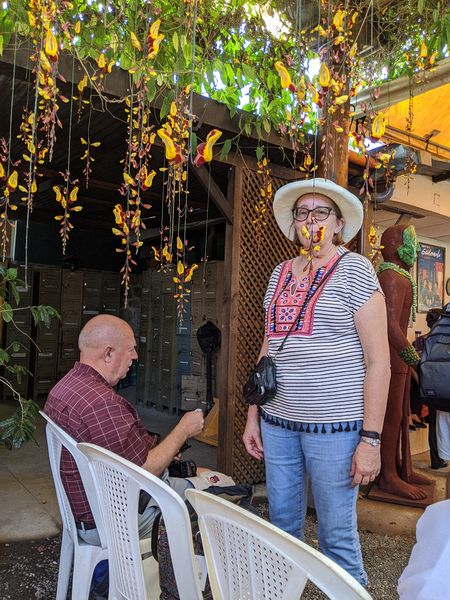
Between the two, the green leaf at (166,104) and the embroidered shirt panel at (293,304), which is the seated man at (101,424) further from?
the green leaf at (166,104)

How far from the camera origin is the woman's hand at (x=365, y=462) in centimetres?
151

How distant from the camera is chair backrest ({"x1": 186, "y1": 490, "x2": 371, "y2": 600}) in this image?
73 centimetres

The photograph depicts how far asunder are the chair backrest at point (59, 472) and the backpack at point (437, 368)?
1.49 meters

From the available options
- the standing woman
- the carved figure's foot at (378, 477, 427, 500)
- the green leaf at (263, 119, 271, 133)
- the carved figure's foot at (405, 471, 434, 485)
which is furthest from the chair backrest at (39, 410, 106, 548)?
the carved figure's foot at (405, 471, 434, 485)

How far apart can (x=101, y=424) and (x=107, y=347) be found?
0.34 meters

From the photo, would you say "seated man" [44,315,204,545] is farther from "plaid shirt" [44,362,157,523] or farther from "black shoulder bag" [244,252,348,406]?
"black shoulder bag" [244,252,348,406]

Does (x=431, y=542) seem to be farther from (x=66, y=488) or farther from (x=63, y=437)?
(x=66, y=488)

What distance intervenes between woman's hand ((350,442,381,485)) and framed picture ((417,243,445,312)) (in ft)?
14.7

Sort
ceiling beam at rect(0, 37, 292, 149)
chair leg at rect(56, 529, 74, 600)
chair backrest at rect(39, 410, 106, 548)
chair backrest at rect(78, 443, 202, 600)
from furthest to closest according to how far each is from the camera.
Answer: ceiling beam at rect(0, 37, 292, 149)
chair leg at rect(56, 529, 74, 600)
chair backrest at rect(39, 410, 106, 548)
chair backrest at rect(78, 443, 202, 600)

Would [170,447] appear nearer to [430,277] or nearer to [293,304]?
[293,304]

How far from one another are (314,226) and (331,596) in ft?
3.93

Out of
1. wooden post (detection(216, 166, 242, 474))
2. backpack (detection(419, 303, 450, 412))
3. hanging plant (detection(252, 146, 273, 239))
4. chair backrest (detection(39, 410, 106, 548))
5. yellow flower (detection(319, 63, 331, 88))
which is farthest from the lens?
wooden post (detection(216, 166, 242, 474))

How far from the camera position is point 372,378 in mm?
1546

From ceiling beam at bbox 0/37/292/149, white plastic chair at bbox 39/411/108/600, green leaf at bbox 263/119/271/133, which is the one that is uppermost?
ceiling beam at bbox 0/37/292/149
